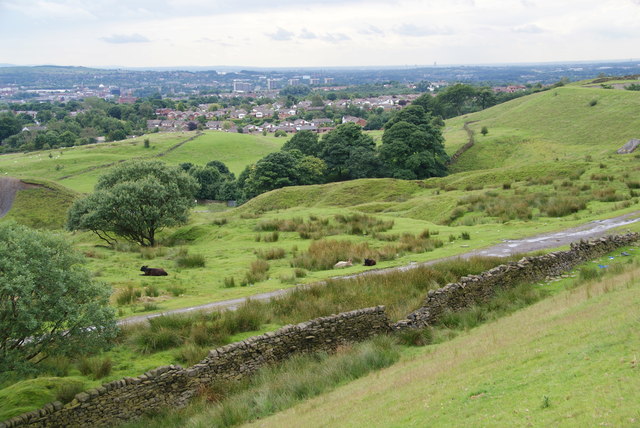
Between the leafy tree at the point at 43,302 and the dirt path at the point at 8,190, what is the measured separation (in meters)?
53.3

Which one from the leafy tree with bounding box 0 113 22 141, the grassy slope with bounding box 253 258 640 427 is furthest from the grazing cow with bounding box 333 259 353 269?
the leafy tree with bounding box 0 113 22 141

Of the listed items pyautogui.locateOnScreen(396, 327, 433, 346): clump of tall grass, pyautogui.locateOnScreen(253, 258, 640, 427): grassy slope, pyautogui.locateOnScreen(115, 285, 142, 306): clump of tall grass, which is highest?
pyautogui.locateOnScreen(253, 258, 640, 427): grassy slope

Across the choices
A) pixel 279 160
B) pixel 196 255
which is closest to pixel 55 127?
pixel 279 160

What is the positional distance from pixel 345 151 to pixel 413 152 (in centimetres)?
1170

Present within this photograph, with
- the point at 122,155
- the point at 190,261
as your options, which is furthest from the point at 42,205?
the point at 122,155

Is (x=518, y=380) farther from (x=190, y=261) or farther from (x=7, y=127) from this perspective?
(x=7, y=127)

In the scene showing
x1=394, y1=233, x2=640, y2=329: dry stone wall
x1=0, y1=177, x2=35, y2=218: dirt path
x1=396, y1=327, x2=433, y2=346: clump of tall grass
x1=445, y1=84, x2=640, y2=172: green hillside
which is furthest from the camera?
x1=445, y1=84, x2=640, y2=172: green hillside

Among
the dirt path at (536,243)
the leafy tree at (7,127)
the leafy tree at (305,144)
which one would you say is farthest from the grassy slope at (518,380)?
the leafy tree at (7,127)

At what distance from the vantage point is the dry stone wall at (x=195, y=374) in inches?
456

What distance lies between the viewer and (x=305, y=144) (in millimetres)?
92250

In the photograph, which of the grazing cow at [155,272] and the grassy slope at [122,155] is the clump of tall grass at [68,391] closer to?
the grazing cow at [155,272]

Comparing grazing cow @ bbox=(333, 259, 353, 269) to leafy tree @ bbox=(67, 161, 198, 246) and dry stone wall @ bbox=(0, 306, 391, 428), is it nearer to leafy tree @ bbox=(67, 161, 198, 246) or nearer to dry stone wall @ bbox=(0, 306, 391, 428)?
dry stone wall @ bbox=(0, 306, 391, 428)

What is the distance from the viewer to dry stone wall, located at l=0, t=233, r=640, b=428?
38.4 ft

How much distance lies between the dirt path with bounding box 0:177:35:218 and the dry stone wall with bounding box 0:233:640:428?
180 ft
